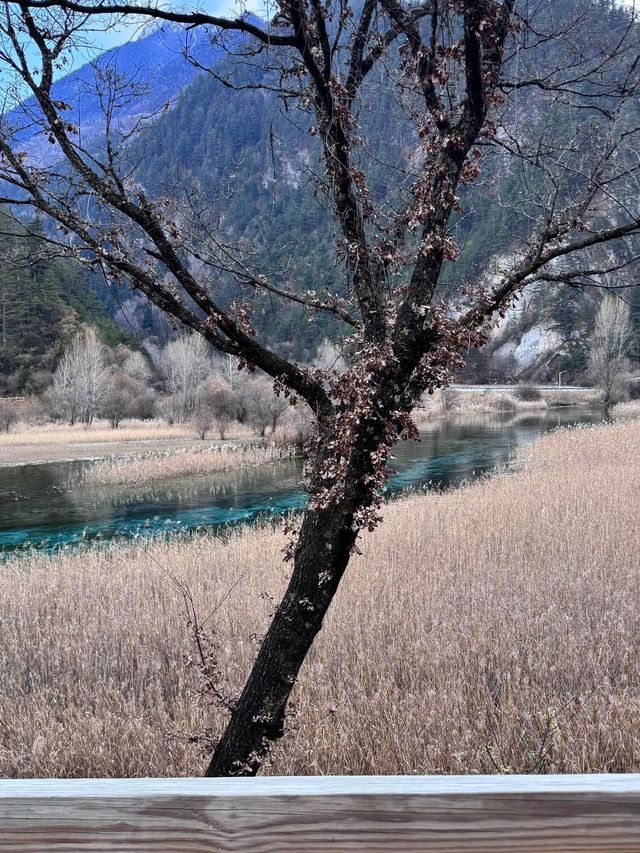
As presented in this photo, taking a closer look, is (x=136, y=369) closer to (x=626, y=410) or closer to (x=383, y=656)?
(x=626, y=410)

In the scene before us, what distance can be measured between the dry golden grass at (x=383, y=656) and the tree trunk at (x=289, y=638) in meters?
0.40

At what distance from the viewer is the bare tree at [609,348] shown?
47969mm

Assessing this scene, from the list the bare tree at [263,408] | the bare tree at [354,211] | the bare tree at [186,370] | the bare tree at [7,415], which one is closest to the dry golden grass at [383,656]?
the bare tree at [354,211]

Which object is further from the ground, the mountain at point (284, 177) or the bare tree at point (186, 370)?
the bare tree at point (186, 370)

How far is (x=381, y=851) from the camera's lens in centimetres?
115

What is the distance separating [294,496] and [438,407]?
1182 inches

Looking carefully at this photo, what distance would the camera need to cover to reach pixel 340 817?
1.15 metres

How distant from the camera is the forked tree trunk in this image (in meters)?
2.42

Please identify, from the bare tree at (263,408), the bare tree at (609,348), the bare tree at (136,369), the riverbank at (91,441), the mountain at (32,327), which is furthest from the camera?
the mountain at (32,327)

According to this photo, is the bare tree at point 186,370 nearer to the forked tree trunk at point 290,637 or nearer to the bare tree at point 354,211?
the bare tree at point 354,211

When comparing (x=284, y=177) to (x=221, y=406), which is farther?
(x=221, y=406)

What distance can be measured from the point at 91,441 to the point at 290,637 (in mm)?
36862

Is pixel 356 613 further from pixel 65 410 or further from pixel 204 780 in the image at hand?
pixel 65 410

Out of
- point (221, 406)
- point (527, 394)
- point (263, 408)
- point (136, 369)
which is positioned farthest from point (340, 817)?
point (527, 394)
